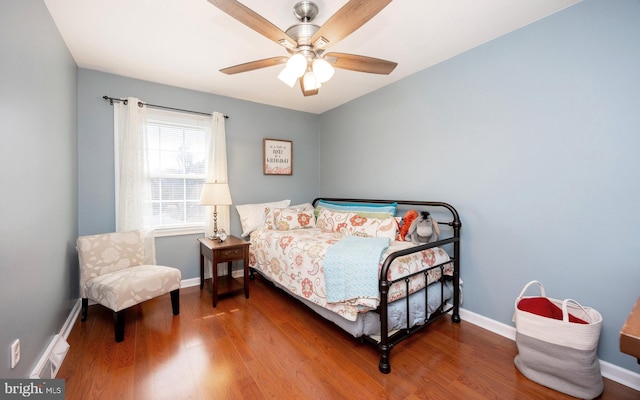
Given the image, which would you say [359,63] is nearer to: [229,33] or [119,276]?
[229,33]

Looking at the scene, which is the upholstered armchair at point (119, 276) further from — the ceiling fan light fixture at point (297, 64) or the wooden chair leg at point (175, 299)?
the ceiling fan light fixture at point (297, 64)

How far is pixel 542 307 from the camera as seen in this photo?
1765 mm

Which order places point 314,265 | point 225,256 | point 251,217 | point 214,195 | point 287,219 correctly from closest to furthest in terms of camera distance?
point 314,265 → point 225,256 → point 214,195 → point 287,219 → point 251,217

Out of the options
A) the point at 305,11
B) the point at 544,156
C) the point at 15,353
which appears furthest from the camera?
the point at 544,156

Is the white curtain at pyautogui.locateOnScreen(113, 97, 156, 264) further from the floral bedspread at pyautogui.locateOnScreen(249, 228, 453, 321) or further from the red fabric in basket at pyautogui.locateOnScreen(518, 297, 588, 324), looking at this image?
the red fabric in basket at pyautogui.locateOnScreen(518, 297, 588, 324)

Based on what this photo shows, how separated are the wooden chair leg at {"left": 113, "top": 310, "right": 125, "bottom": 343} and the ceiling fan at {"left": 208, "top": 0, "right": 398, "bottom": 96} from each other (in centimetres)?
199

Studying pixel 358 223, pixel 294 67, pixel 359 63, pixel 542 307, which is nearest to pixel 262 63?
pixel 294 67

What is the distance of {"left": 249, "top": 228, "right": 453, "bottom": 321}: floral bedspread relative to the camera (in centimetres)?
186

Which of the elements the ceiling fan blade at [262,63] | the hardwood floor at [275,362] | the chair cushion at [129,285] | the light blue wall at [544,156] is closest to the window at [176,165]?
the chair cushion at [129,285]

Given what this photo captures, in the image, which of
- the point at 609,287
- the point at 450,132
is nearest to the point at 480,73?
the point at 450,132

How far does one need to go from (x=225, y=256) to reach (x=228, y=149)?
1448 millimetres

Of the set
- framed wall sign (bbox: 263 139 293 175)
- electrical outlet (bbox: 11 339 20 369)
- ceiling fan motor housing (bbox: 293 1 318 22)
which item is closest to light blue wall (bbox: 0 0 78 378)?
electrical outlet (bbox: 11 339 20 369)

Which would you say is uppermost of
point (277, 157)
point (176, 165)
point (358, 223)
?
point (277, 157)

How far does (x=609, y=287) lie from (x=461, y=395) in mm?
1171
